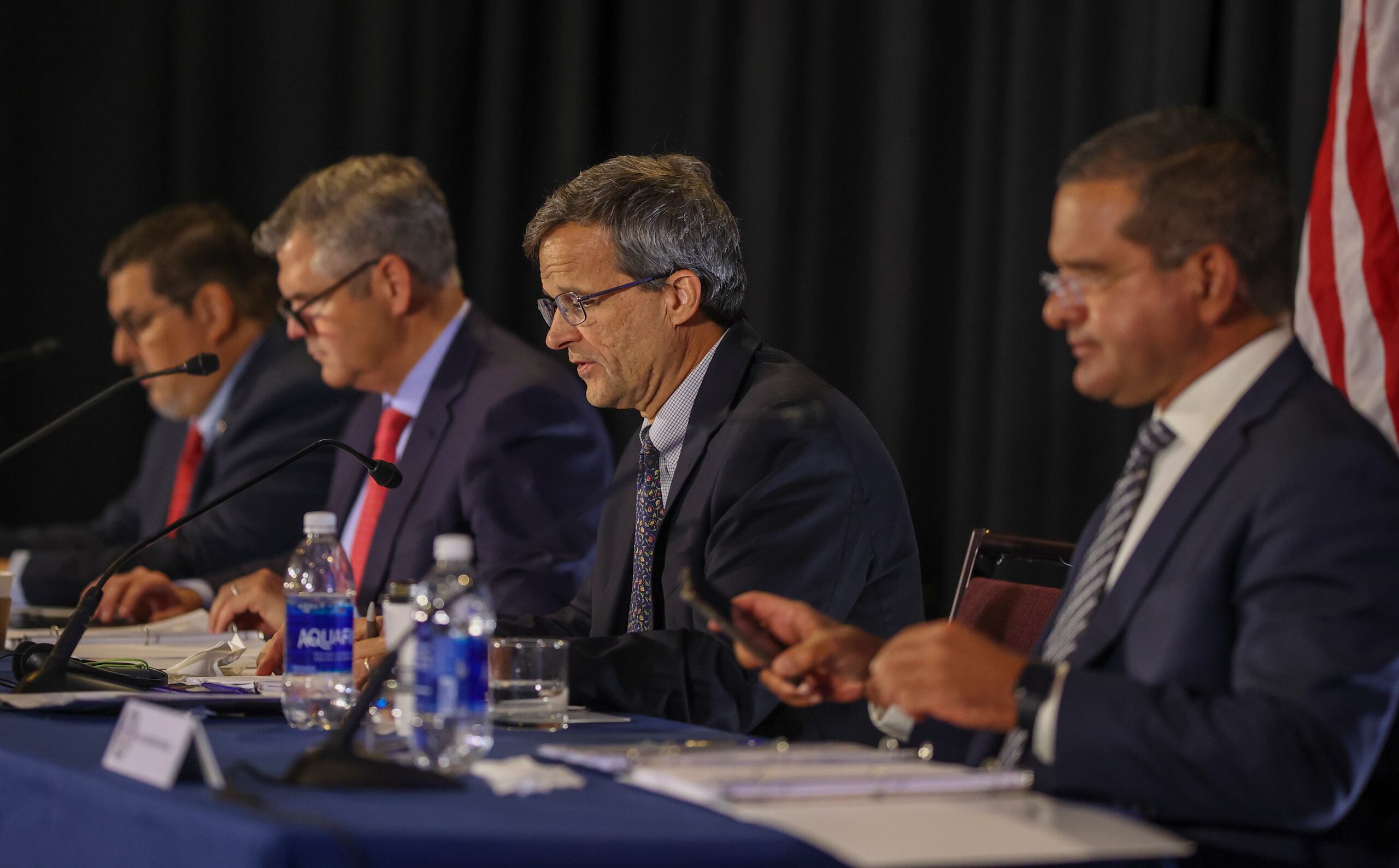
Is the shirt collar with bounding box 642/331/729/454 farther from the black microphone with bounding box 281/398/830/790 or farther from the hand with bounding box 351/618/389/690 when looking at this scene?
the black microphone with bounding box 281/398/830/790

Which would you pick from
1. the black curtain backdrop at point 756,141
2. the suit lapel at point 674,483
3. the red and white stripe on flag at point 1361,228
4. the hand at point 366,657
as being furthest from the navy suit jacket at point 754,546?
the black curtain backdrop at point 756,141

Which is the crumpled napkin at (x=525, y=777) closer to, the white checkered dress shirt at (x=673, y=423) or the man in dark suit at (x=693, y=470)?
the man in dark suit at (x=693, y=470)

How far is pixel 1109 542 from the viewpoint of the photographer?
1.56 m

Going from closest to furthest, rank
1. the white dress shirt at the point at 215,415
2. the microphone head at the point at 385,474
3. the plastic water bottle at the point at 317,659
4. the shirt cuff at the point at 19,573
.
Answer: the plastic water bottle at the point at 317,659
the microphone head at the point at 385,474
the shirt cuff at the point at 19,573
the white dress shirt at the point at 215,415

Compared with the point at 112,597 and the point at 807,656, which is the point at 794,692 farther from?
the point at 112,597

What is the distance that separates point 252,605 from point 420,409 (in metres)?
0.63

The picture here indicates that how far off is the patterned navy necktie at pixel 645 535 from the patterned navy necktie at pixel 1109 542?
2.64ft

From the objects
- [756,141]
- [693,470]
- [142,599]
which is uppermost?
[756,141]

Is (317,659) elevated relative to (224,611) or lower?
elevated

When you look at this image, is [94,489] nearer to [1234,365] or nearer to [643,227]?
[643,227]

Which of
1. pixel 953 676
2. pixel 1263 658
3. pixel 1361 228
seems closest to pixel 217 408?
pixel 1361 228

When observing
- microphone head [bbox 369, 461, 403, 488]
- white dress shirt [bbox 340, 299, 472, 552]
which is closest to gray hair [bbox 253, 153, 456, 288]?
white dress shirt [bbox 340, 299, 472, 552]

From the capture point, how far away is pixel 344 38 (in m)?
5.01

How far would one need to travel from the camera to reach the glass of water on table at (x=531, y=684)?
1.77 metres
